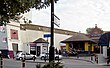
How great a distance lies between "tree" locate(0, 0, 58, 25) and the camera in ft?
40.9

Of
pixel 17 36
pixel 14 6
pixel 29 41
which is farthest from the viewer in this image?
pixel 29 41

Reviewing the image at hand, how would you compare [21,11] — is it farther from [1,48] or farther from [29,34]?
[29,34]

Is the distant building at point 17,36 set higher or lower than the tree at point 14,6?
lower

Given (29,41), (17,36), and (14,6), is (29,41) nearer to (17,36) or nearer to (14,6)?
(17,36)

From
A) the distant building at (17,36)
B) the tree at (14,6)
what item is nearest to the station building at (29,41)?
the distant building at (17,36)

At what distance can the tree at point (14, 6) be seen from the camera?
12477mm

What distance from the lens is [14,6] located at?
12609 mm

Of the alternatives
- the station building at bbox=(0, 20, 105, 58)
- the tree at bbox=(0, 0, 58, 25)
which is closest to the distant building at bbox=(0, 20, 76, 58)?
the station building at bbox=(0, 20, 105, 58)

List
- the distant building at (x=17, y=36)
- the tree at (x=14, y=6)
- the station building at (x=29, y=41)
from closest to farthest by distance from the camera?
1. the tree at (x=14, y=6)
2. the distant building at (x=17, y=36)
3. the station building at (x=29, y=41)

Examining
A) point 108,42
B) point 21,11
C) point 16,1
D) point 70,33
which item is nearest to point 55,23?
point 21,11

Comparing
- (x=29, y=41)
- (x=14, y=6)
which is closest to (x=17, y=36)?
(x=29, y=41)

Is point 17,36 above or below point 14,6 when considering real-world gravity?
below

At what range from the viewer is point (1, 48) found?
63562mm

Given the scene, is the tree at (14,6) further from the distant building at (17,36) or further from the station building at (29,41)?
the distant building at (17,36)
